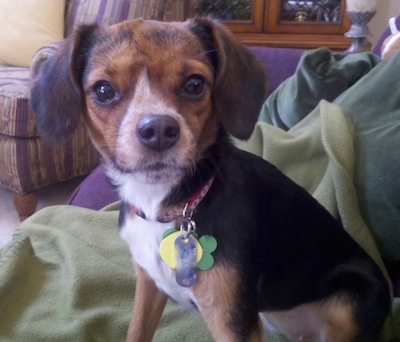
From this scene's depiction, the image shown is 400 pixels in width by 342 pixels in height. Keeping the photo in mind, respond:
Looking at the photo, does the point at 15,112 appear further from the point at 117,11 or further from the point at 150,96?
the point at 150,96

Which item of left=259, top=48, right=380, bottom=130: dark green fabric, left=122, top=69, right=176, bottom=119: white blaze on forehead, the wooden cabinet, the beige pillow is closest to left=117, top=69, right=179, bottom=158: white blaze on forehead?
left=122, top=69, right=176, bottom=119: white blaze on forehead

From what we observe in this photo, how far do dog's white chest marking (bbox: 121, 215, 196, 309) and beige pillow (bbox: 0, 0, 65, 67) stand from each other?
189 cm

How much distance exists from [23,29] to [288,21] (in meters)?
1.57

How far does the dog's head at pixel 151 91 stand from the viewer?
827mm

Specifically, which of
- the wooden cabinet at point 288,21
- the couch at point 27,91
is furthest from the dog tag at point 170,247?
the wooden cabinet at point 288,21

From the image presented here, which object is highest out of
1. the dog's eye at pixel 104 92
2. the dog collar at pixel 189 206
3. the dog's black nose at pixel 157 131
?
the dog's eye at pixel 104 92

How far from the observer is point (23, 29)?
2623mm

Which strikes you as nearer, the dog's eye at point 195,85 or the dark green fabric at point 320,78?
the dog's eye at point 195,85

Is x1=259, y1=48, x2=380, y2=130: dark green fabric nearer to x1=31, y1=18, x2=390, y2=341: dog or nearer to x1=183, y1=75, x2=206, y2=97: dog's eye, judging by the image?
x1=31, y1=18, x2=390, y2=341: dog

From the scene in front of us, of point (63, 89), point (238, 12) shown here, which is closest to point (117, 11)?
point (238, 12)

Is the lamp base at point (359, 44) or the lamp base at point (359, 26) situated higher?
the lamp base at point (359, 26)

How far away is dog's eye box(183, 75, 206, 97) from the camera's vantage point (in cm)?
87

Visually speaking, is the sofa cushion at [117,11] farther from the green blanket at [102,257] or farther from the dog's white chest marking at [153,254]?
the dog's white chest marking at [153,254]

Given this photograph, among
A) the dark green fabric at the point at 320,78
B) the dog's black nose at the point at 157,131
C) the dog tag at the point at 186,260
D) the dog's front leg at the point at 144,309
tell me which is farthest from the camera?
the dark green fabric at the point at 320,78
